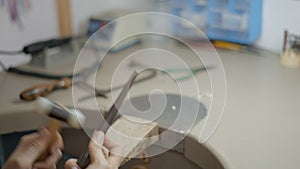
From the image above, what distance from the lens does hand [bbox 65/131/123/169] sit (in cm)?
69

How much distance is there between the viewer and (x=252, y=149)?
830 millimetres

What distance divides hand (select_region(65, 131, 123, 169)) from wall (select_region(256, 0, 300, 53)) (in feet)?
2.74

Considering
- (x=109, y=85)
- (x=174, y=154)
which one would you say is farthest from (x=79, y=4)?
(x=174, y=154)

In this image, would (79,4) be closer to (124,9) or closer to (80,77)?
(124,9)

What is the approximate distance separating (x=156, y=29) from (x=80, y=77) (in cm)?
45

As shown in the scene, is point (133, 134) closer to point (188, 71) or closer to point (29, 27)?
point (188, 71)

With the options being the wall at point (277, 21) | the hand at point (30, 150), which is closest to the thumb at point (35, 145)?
the hand at point (30, 150)

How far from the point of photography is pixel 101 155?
707 millimetres

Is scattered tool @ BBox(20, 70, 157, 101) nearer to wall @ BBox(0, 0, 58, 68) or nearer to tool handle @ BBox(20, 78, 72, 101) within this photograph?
tool handle @ BBox(20, 78, 72, 101)

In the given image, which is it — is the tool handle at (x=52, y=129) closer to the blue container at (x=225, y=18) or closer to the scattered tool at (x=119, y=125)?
the scattered tool at (x=119, y=125)

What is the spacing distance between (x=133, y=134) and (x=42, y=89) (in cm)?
33

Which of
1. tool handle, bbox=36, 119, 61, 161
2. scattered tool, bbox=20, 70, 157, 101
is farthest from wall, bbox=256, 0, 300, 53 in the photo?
tool handle, bbox=36, 119, 61, 161

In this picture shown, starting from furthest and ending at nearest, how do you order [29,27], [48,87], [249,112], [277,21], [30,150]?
[29,27] → [277,21] → [48,87] → [249,112] → [30,150]

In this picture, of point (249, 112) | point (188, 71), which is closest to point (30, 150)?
point (249, 112)
